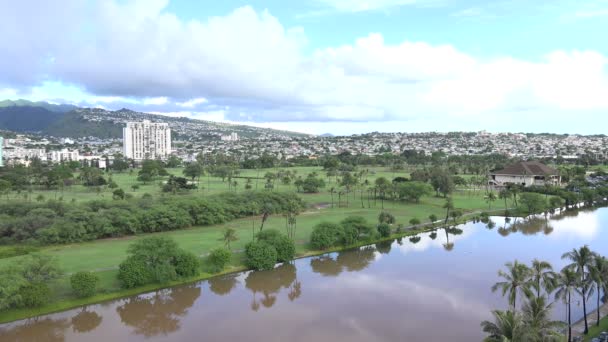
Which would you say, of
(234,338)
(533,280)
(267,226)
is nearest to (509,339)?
(533,280)

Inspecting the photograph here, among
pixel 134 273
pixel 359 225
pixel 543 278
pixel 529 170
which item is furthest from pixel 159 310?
pixel 529 170

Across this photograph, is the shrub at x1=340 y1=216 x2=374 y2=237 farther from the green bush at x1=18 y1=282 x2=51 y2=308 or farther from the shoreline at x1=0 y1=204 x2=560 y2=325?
the green bush at x1=18 y1=282 x2=51 y2=308

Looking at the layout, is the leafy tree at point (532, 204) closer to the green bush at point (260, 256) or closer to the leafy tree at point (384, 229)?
the leafy tree at point (384, 229)

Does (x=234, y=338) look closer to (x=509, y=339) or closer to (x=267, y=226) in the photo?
(x=509, y=339)

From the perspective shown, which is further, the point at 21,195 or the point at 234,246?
the point at 21,195

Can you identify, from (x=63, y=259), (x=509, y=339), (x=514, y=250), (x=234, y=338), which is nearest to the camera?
(x=509, y=339)
